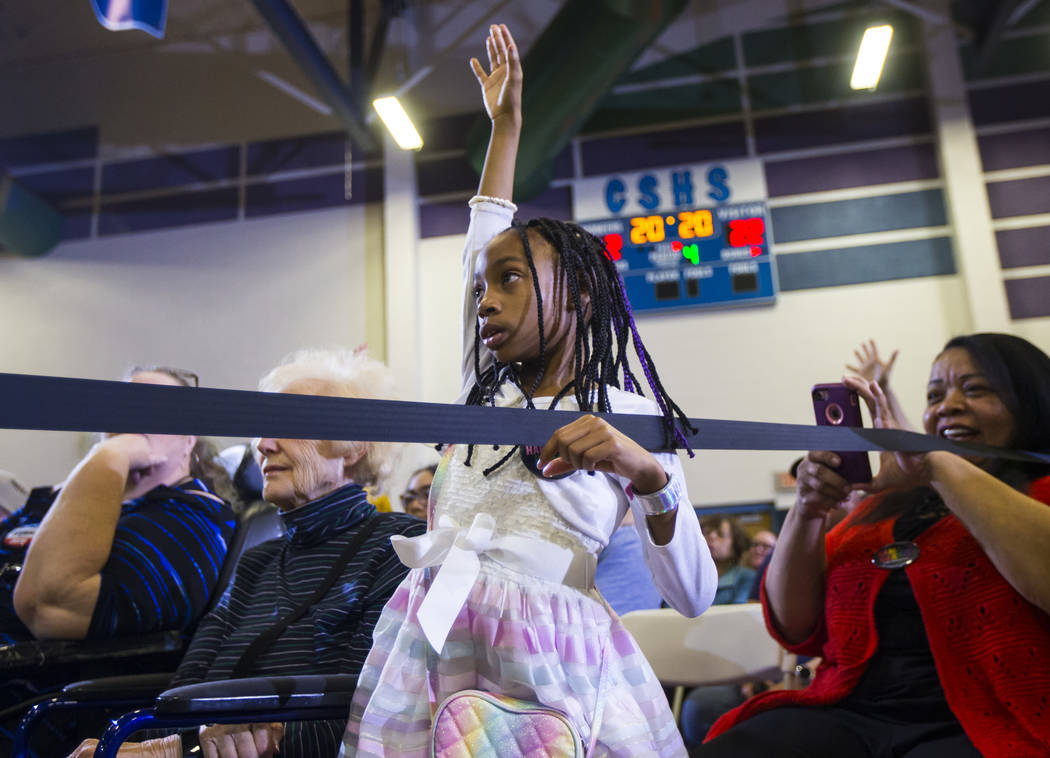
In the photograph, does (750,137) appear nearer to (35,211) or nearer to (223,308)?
(223,308)

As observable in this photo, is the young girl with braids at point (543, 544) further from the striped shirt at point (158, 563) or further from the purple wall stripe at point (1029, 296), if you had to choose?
the purple wall stripe at point (1029, 296)

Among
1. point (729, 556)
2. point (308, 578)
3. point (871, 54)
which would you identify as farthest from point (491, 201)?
point (871, 54)

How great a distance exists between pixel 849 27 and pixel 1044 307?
223 centimetres

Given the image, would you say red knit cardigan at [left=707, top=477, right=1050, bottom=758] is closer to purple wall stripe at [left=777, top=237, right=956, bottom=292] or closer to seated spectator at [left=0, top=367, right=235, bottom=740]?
seated spectator at [left=0, top=367, right=235, bottom=740]

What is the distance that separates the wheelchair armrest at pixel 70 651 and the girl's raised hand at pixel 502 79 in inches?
47.2

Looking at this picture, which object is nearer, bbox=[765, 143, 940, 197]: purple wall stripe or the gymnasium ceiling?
bbox=[765, 143, 940, 197]: purple wall stripe

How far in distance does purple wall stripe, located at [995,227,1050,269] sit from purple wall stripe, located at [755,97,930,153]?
2.85ft

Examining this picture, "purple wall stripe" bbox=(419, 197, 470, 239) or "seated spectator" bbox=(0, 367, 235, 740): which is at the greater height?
"purple wall stripe" bbox=(419, 197, 470, 239)

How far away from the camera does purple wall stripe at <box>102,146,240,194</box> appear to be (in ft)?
20.0

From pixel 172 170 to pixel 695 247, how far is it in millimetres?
3930

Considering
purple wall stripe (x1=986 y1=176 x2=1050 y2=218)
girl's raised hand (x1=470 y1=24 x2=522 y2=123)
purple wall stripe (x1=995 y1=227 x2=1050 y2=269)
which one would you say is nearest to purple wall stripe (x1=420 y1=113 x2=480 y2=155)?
purple wall stripe (x1=986 y1=176 x2=1050 y2=218)

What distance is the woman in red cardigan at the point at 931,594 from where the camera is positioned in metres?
1.15

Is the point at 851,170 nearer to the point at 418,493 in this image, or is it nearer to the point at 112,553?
the point at 418,493

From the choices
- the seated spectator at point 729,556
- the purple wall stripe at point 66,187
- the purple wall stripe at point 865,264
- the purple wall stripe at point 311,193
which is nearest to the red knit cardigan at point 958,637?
the seated spectator at point 729,556
